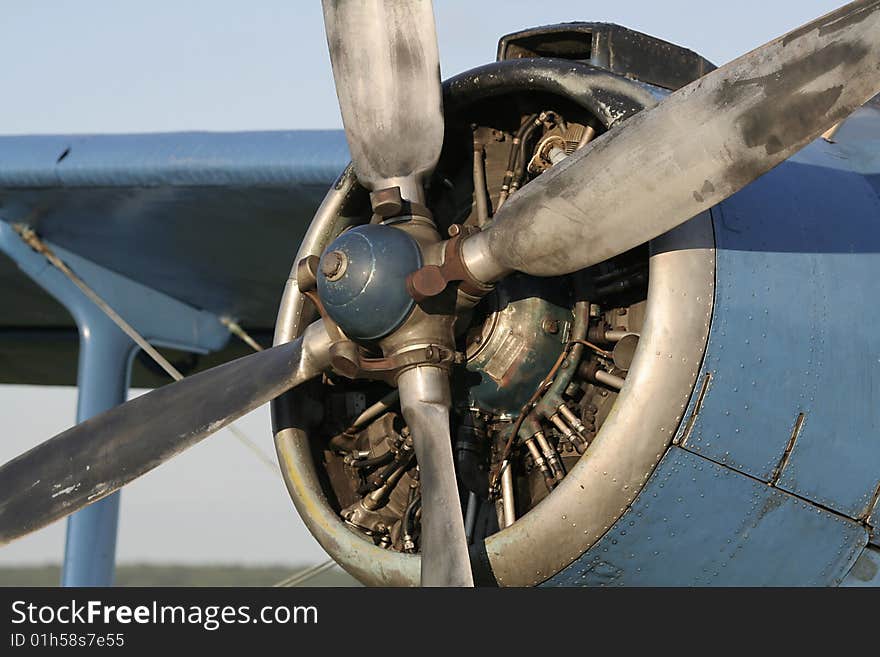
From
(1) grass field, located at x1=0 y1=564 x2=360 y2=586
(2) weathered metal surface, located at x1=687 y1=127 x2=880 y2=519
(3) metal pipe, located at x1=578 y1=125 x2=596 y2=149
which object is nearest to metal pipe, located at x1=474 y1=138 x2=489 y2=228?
(3) metal pipe, located at x1=578 y1=125 x2=596 y2=149

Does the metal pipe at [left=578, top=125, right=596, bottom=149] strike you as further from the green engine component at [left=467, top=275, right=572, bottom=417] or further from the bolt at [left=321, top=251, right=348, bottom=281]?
Answer: the bolt at [left=321, top=251, right=348, bottom=281]

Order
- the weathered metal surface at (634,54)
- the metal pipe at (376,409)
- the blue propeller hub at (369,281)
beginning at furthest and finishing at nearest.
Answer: the metal pipe at (376,409)
the weathered metal surface at (634,54)
the blue propeller hub at (369,281)

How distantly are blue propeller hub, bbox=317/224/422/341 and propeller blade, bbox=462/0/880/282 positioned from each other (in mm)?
340

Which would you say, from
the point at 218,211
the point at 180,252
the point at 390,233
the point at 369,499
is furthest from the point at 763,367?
the point at 180,252

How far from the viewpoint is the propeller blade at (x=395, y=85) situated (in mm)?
4832

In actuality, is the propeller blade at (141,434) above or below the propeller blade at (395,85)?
below

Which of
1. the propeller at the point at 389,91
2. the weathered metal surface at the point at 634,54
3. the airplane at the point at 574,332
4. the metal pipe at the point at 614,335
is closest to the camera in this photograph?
the airplane at the point at 574,332

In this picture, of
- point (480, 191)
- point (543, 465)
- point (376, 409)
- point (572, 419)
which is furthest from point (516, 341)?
point (376, 409)

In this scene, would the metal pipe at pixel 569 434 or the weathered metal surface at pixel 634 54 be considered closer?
the metal pipe at pixel 569 434

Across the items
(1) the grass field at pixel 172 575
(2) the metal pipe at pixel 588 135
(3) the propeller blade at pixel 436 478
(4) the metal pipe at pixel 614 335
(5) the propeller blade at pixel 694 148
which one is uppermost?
(1) the grass field at pixel 172 575

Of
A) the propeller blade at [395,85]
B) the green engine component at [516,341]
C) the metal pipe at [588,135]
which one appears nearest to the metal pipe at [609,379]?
the green engine component at [516,341]

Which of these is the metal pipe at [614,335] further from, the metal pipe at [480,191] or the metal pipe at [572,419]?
the metal pipe at [480,191]

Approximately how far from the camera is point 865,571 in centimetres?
454

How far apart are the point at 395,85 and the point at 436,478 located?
1.43 m
